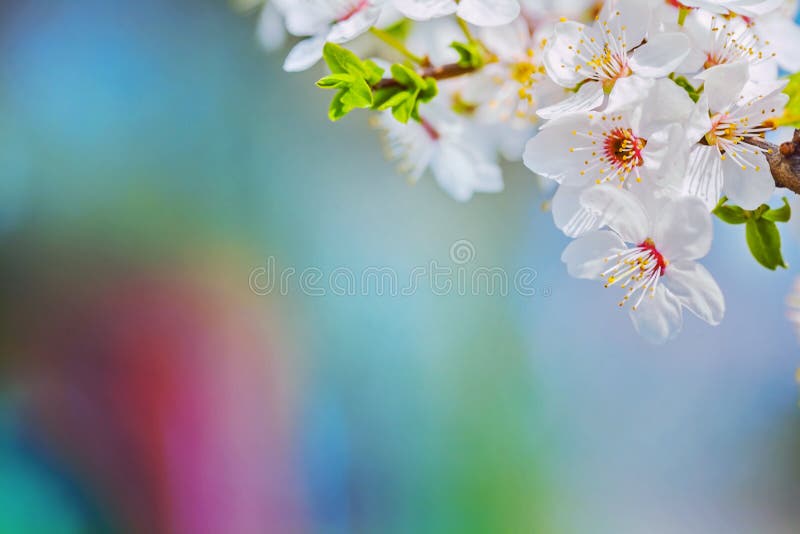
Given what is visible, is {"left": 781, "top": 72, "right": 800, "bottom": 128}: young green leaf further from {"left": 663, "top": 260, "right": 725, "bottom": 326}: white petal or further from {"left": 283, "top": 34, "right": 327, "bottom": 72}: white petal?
{"left": 283, "top": 34, "right": 327, "bottom": 72}: white petal

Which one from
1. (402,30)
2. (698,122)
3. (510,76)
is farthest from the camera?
(402,30)

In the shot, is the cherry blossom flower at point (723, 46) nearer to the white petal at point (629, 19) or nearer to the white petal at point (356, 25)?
the white petal at point (629, 19)

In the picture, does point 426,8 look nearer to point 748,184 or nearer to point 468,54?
point 468,54

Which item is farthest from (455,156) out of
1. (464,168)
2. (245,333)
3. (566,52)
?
(245,333)

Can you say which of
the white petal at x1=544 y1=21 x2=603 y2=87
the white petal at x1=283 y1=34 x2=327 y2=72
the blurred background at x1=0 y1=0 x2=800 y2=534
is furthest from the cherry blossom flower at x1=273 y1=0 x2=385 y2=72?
the blurred background at x1=0 y1=0 x2=800 y2=534

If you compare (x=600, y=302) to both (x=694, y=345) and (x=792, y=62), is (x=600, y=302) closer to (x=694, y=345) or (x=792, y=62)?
(x=694, y=345)

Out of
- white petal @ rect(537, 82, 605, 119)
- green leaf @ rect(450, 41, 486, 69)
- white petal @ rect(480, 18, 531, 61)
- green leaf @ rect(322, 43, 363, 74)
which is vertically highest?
white petal @ rect(480, 18, 531, 61)

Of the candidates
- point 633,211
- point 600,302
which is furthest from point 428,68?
point 600,302
